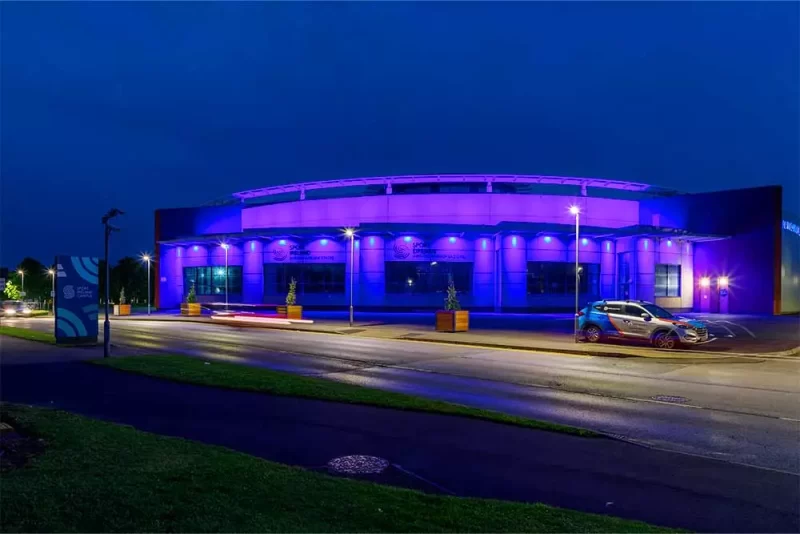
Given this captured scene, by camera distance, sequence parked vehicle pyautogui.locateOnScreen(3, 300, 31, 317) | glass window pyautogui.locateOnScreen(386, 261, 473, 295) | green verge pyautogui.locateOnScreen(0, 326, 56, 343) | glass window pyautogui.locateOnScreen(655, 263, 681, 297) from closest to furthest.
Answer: green verge pyautogui.locateOnScreen(0, 326, 56, 343), glass window pyautogui.locateOnScreen(386, 261, 473, 295), glass window pyautogui.locateOnScreen(655, 263, 681, 297), parked vehicle pyautogui.locateOnScreen(3, 300, 31, 317)

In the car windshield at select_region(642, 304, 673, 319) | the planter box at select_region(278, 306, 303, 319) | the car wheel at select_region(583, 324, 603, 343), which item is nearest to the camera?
the car windshield at select_region(642, 304, 673, 319)

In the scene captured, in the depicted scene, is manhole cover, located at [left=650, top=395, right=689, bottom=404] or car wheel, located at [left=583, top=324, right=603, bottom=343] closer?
manhole cover, located at [left=650, top=395, right=689, bottom=404]

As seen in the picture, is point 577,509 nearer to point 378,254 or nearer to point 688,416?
point 688,416

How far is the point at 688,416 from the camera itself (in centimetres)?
1100

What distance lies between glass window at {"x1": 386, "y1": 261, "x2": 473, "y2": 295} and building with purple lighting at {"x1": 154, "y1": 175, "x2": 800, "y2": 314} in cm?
8

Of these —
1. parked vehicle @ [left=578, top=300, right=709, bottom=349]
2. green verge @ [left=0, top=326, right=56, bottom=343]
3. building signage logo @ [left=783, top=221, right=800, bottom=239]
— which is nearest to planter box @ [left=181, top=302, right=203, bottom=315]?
green verge @ [left=0, top=326, right=56, bottom=343]

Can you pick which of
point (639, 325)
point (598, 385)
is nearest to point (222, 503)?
point (598, 385)

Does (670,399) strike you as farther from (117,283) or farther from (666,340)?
(117,283)

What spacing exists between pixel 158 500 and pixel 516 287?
42938 mm

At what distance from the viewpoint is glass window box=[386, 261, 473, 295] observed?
156 ft

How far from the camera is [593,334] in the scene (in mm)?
24250

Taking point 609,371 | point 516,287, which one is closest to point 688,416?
point 609,371

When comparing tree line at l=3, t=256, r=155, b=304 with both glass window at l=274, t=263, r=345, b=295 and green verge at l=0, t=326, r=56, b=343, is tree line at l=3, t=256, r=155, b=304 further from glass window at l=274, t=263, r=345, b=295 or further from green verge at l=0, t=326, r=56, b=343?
green verge at l=0, t=326, r=56, b=343

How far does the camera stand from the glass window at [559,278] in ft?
156
